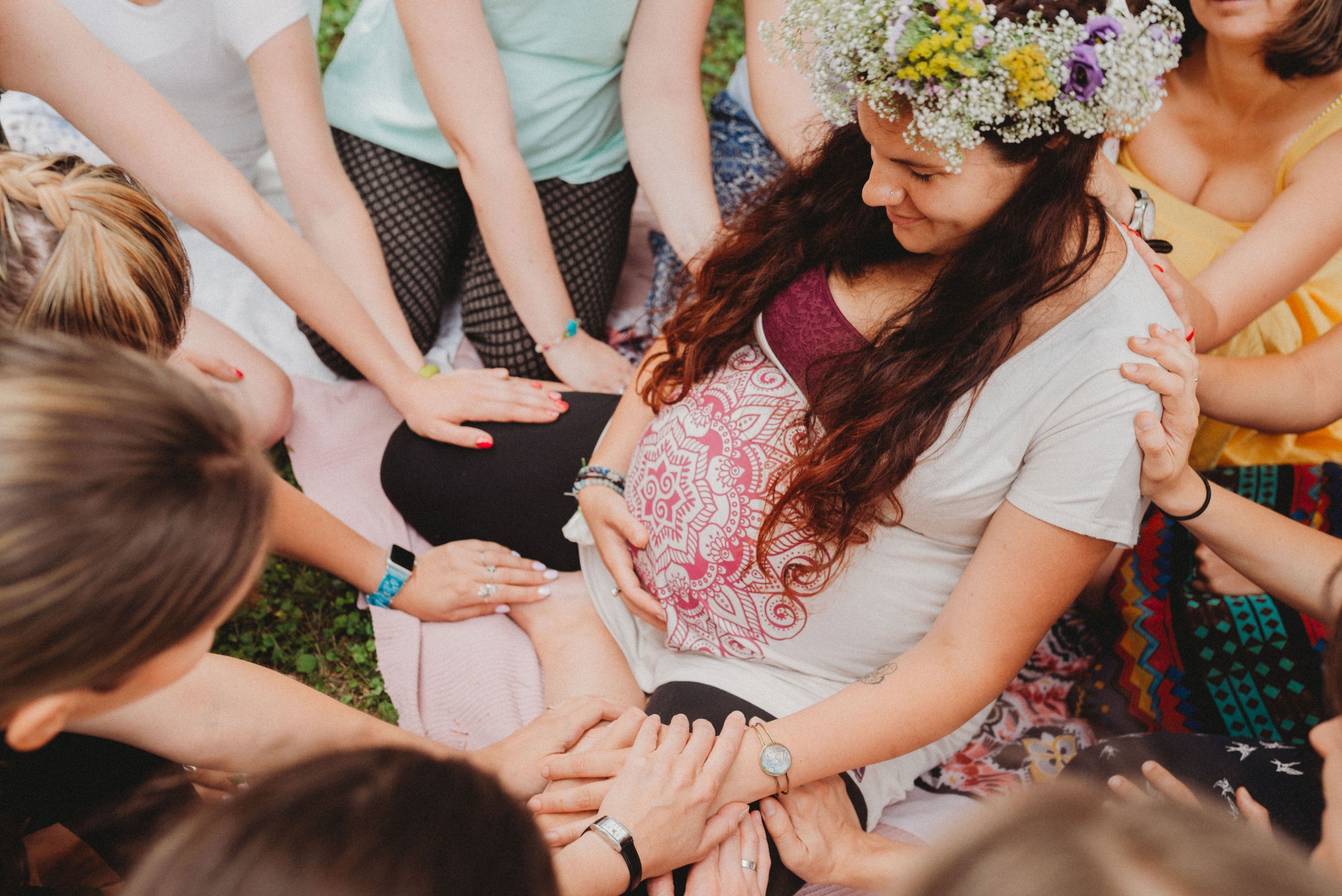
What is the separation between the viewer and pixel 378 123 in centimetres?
304

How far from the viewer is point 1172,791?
5.18 ft

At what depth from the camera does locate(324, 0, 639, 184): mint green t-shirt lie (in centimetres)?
278

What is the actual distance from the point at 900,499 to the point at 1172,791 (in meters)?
0.70

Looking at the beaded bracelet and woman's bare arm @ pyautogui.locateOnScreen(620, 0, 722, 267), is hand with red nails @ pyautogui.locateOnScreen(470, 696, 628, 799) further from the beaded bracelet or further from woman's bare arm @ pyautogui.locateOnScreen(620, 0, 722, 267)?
woman's bare arm @ pyautogui.locateOnScreen(620, 0, 722, 267)

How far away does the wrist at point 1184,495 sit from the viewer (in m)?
1.63

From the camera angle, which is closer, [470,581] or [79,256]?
[79,256]

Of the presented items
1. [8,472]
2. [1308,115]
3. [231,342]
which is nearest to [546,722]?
[8,472]

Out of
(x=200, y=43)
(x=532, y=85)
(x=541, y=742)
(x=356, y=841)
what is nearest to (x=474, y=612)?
(x=541, y=742)

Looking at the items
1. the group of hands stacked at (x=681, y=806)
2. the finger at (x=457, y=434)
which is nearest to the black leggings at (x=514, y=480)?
the finger at (x=457, y=434)

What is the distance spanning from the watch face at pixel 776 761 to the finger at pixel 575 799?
28cm

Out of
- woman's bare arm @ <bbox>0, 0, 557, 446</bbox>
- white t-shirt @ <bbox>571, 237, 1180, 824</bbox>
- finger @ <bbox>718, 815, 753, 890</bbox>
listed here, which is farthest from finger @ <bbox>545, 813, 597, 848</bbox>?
woman's bare arm @ <bbox>0, 0, 557, 446</bbox>

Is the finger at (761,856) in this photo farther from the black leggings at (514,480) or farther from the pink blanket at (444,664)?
the black leggings at (514,480)

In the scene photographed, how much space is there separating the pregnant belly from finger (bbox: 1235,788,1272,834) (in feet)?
2.68

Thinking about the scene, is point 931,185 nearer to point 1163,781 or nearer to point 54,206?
point 1163,781
